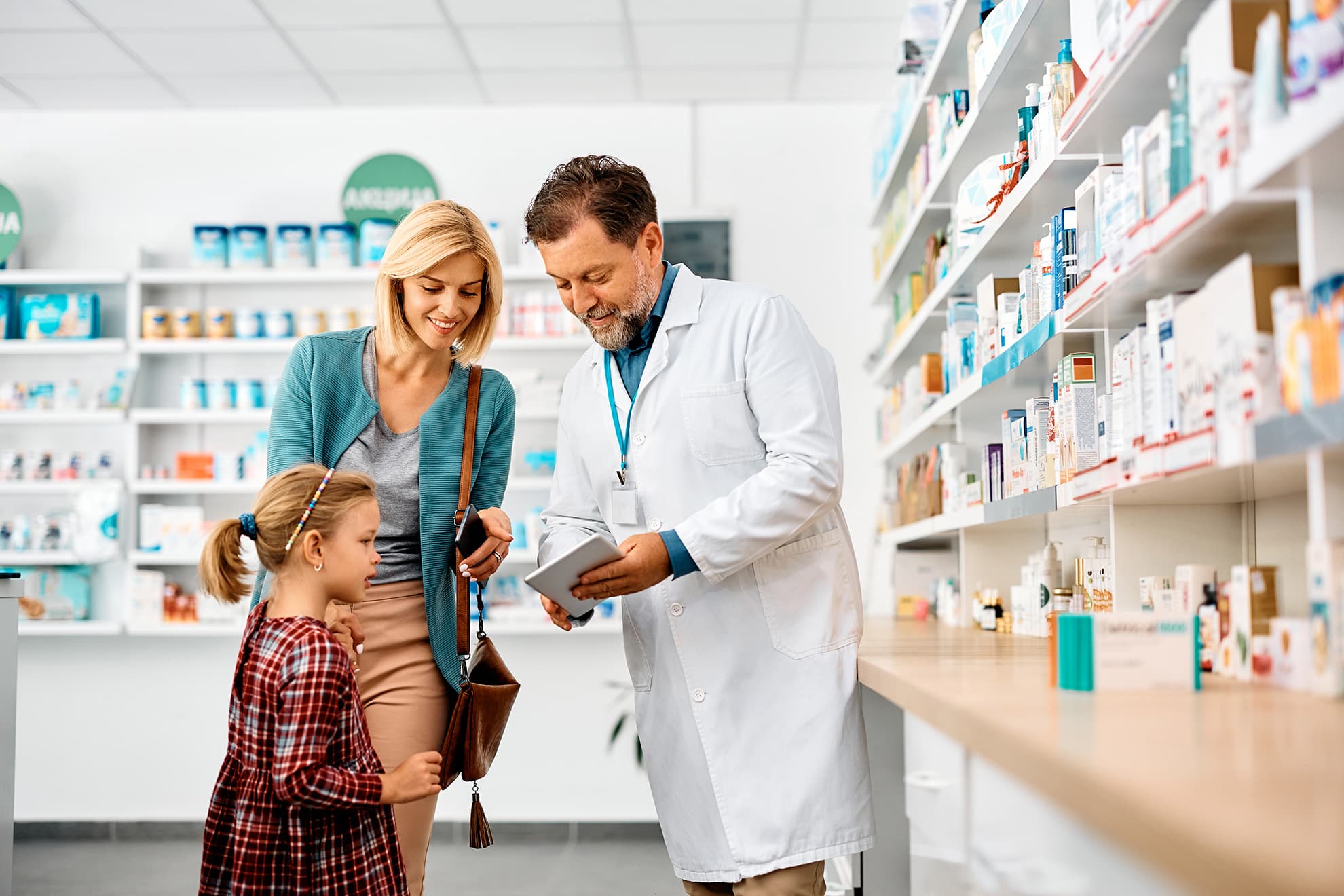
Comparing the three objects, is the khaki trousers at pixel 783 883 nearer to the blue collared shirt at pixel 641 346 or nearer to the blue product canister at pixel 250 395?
the blue collared shirt at pixel 641 346

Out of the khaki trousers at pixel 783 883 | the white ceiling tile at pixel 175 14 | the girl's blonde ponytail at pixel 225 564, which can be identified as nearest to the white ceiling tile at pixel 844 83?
the white ceiling tile at pixel 175 14

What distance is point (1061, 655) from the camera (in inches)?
53.1

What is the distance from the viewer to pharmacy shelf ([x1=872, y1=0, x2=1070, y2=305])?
2.27 meters

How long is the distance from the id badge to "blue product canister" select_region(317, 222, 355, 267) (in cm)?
354

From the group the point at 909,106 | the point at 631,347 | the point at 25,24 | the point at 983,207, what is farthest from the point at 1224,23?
the point at 25,24

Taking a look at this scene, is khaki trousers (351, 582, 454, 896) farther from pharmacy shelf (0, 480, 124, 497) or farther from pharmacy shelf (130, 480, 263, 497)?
pharmacy shelf (0, 480, 124, 497)

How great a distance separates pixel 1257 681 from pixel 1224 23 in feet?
2.51

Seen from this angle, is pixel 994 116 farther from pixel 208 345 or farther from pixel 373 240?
pixel 208 345

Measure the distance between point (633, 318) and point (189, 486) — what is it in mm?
3601

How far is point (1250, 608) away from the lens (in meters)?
1.39

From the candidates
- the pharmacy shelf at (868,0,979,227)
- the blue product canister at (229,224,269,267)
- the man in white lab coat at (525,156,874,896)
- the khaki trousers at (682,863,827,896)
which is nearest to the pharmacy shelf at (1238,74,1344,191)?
the man in white lab coat at (525,156,874,896)

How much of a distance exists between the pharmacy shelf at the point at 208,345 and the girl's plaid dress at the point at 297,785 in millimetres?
3527

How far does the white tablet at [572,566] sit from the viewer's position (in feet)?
5.62

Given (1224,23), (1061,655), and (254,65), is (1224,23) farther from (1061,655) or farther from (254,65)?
(254,65)
